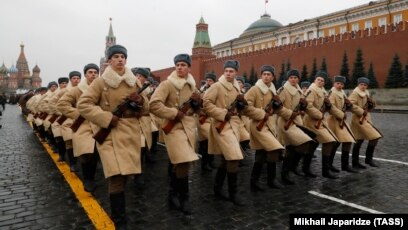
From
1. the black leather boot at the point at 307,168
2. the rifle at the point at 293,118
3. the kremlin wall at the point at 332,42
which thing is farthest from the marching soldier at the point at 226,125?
the kremlin wall at the point at 332,42

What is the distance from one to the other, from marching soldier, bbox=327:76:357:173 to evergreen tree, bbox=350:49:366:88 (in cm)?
2893

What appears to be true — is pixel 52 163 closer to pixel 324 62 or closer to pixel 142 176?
pixel 142 176

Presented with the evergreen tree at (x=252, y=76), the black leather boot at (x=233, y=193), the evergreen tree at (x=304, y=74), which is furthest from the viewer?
the evergreen tree at (x=252, y=76)

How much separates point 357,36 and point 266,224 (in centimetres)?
3772

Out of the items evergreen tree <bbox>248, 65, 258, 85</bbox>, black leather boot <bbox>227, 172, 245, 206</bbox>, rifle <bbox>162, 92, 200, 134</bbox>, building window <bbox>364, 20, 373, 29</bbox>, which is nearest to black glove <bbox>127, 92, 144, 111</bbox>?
rifle <bbox>162, 92, 200, 134</bbox>

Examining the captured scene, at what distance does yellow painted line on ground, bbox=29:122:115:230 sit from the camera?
171 inches

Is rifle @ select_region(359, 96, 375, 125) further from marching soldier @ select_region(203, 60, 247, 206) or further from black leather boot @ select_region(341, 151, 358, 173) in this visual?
marching soldier @ select_region(203, 60, 247, 206)

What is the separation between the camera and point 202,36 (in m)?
65.0

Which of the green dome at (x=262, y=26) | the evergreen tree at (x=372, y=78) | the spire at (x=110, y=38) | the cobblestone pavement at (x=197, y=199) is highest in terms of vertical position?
the spire at (x=110, y=38)

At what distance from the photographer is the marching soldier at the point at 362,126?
7.66m

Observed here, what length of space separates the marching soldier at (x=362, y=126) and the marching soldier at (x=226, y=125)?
3.54 m

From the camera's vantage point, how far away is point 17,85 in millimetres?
145625

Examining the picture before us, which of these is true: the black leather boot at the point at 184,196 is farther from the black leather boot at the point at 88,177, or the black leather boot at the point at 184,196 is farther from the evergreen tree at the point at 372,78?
the evergreen tree at the point at 372,78

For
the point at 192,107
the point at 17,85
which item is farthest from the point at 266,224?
the point at 17,85
